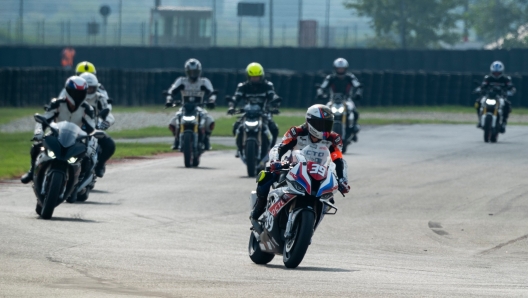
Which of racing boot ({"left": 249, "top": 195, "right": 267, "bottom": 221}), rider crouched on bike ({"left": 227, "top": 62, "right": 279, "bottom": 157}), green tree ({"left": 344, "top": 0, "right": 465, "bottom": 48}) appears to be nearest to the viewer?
racing boot ({"left": 249, "top": 195, "right": 267, "bottom": 221})

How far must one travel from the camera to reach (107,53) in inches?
1748

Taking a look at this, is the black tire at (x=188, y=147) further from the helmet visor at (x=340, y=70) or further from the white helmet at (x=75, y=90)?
the white helmet at (x=75, y=90)

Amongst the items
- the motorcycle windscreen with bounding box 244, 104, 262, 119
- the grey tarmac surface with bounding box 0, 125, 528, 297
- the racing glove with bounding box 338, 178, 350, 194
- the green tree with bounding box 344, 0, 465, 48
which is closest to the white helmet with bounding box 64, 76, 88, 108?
the grey tarmac surface with bounding box 0, 125, 528, 297

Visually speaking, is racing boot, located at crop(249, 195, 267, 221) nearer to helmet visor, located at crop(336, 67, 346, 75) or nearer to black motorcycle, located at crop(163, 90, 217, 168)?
black motorcycle, located at crop(163, 90, 217, 168)

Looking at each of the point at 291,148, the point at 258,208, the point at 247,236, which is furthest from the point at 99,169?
the point at 291,148

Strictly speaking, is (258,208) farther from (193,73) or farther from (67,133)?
(193,73)

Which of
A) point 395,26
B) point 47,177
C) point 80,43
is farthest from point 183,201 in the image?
point 395,26

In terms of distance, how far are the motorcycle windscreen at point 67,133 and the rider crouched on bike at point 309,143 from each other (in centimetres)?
352

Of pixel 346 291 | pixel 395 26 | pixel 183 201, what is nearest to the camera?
pixel 346 291

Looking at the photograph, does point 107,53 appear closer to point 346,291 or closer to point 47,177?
point 47,177

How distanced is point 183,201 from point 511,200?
178 inches

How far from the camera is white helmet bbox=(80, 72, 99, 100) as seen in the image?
1633cm

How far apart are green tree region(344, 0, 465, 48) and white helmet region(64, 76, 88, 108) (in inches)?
1527

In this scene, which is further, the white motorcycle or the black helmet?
the black helmet
